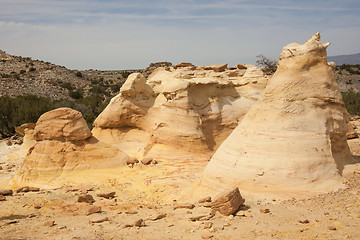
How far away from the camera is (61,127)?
12086 mm

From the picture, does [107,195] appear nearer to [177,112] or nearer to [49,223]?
[49,223]

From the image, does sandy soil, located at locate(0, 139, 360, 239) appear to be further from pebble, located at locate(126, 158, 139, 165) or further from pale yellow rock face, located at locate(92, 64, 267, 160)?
pale yellow rock face, located at locate(92, 64, 267, 160)

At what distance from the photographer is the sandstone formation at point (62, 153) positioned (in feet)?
38.2

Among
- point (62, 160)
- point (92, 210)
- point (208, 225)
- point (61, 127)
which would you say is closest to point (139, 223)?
point (208, 225)

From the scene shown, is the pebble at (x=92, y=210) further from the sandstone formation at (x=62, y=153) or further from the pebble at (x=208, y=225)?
A: the sandstone formation at (x=62, y=153)

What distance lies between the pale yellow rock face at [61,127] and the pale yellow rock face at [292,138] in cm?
551

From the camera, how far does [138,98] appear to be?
49.6 ft

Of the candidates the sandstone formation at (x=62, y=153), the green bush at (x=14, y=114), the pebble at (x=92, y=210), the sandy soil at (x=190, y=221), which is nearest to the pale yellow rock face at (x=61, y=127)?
the sandstone formation at (x=62, y=153)

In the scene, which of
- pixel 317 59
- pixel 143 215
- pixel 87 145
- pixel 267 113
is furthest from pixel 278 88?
pixel 87 145

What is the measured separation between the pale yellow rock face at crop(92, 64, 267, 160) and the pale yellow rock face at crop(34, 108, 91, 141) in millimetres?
2702

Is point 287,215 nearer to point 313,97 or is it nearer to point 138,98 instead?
point 313,97

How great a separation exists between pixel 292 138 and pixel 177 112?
21.6 ft

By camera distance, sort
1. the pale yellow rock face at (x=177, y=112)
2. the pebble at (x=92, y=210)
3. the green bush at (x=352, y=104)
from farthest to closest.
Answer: the green bush at (x=352, y=104) < the pale yellow rock face at (x=177, y=112) < the pebble at (x=92, y=210)

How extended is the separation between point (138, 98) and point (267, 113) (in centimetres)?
781
